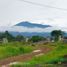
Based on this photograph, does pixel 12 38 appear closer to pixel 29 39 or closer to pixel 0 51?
pixel 29 39

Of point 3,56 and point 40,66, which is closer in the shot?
point 40,66

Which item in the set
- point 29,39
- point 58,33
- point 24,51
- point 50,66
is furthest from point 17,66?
point 58,33

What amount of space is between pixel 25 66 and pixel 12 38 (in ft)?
111

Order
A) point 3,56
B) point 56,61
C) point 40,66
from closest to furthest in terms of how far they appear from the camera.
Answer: point 40,66 → point 56,61 → point 3,56

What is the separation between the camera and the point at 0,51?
25.1m

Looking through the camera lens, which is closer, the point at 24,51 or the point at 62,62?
the point at 62,62

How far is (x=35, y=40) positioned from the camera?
48.9m

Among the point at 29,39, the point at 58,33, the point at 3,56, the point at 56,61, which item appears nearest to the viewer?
the point at 56,61

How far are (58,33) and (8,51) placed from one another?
2784 centimetres

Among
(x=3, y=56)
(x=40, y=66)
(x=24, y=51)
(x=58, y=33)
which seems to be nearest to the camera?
(x=40, y=66)

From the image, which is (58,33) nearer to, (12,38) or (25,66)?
(12,38)

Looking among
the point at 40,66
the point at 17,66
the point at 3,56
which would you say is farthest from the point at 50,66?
the point at 3,56

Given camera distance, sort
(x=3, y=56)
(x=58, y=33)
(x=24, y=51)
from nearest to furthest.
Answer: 1. (x=3, y=56)
2. (x=24, y=51)
3. (x=58, y=33)

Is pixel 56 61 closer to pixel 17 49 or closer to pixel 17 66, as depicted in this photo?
pixel 17 66
